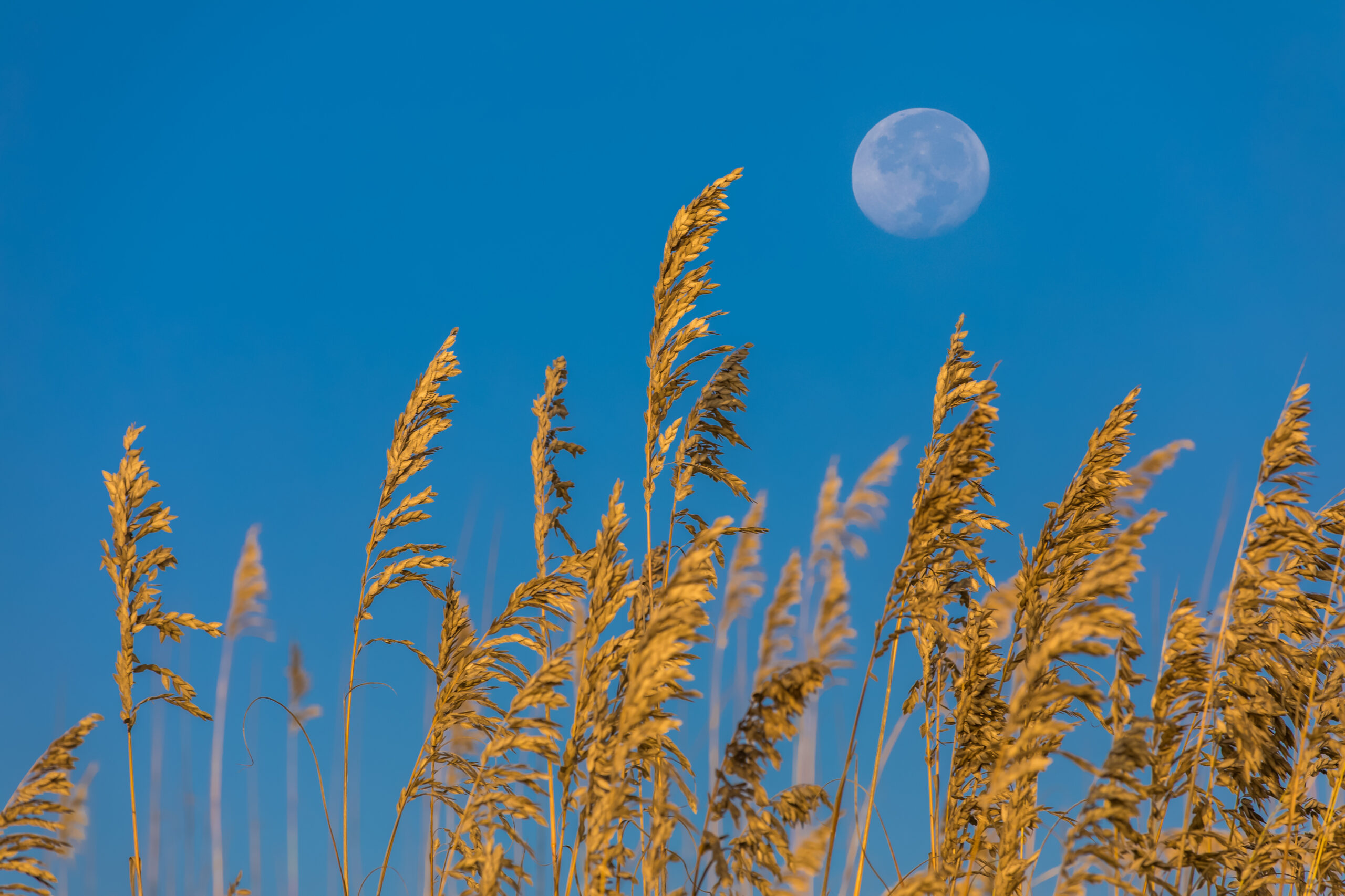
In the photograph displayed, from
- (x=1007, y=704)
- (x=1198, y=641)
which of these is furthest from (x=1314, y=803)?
(x=1007, y=704)

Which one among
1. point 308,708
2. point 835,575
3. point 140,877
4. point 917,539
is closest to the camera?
point 917,539

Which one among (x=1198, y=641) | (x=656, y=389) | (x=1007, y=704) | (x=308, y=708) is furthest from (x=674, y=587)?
(x=308, y=708)

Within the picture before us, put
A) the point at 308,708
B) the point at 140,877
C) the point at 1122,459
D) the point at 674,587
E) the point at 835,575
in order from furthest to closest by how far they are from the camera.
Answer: the point at 308,708 → the point at 140,877 → the point at 1122,459 → the point at 835,575 → the point at 674,587

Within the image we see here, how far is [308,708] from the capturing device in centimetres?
485

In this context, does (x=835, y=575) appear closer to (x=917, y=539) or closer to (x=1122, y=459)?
(x=917, y=539)

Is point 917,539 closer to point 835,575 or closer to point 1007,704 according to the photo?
point 835,575

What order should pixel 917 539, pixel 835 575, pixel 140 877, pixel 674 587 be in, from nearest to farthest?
pixel 674 587
pixel 917 539
pixel 835 575
pixel 140 877

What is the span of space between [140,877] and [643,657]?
2502mm

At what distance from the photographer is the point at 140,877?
146 inches

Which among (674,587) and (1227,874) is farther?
(1227,874)

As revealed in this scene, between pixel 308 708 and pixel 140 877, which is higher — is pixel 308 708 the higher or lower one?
the higher one

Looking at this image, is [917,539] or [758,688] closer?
[758,688]

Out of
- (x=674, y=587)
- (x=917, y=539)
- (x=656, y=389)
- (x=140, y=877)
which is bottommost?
(x=140, y=877)

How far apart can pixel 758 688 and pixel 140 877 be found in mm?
2690
